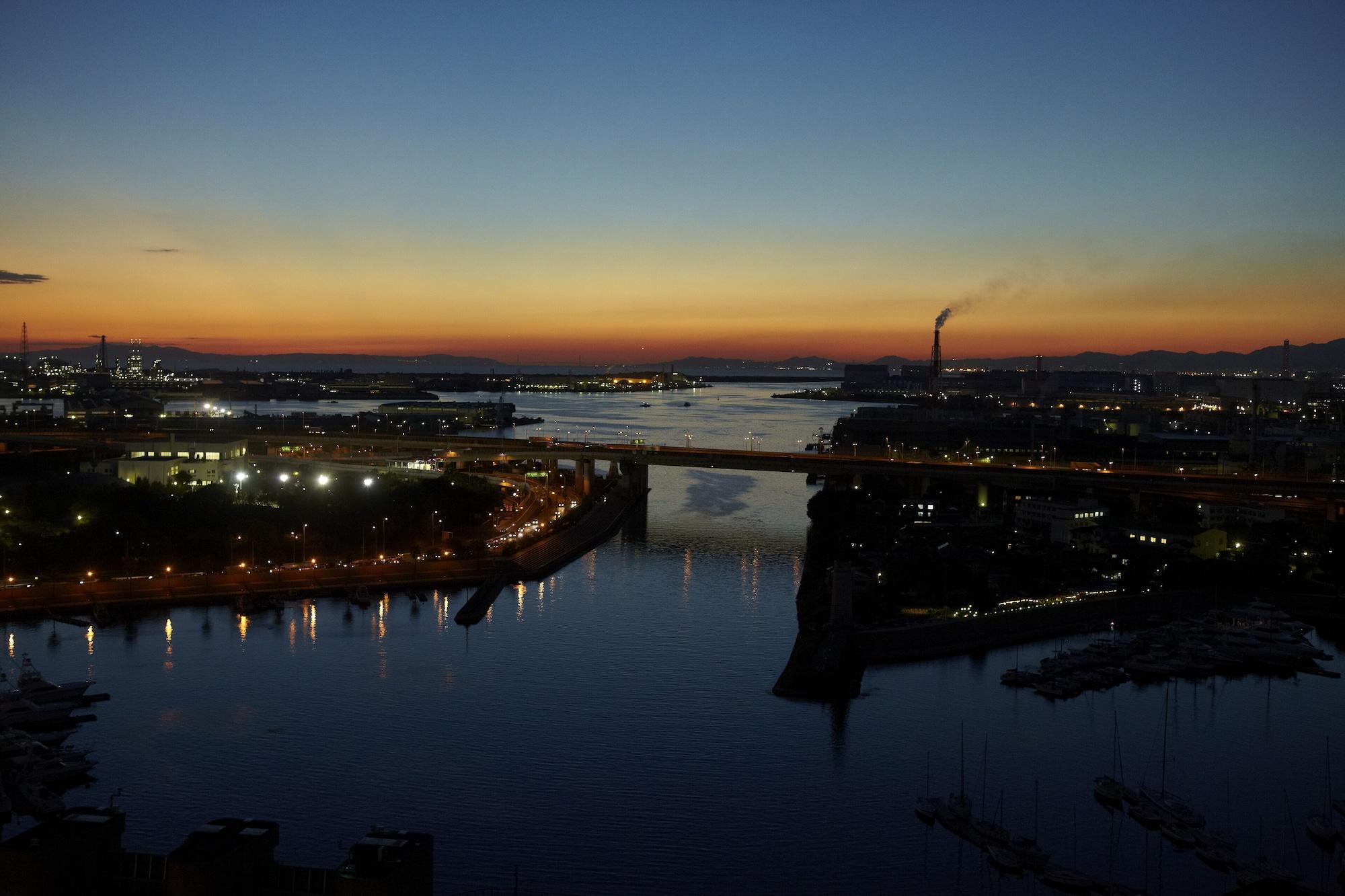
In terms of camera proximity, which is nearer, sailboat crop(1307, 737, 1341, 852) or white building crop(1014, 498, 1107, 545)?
sailboat crop(1307, 737, 1341, 852)

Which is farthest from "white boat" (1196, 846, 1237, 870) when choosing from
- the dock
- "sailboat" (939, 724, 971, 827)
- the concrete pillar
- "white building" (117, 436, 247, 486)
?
"white building" (117, 436, 247, 486)

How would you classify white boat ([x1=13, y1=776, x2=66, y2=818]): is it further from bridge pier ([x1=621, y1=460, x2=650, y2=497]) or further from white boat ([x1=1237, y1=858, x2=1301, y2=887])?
bridge pier ([x1=621, y1=460, x2=650, y2=497])

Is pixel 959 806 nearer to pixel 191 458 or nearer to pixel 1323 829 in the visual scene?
pixel 1323 829

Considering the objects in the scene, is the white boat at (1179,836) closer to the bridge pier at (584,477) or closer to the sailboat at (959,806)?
the sailboat at (959,806)

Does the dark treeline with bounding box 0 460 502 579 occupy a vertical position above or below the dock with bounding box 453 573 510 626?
above

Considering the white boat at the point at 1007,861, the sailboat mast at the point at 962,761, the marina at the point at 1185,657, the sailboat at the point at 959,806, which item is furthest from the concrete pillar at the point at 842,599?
the white boat at the point at 1007,861

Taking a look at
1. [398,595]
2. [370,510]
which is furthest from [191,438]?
[398,595]

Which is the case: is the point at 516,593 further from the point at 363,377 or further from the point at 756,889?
the point at 363,377
